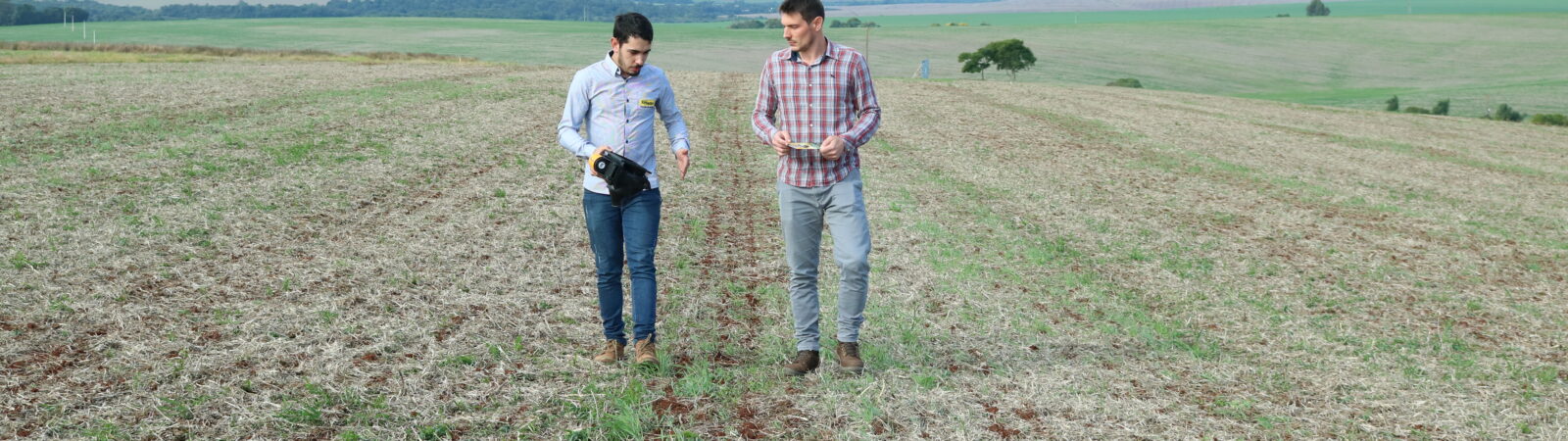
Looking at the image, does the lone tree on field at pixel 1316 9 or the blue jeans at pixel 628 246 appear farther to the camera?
the lone tree on field at pixel 1316 9

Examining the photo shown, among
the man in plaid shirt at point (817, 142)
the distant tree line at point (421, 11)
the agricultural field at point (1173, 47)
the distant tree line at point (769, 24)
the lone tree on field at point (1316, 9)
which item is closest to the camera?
the man in plaid shirt at point (817, 142)

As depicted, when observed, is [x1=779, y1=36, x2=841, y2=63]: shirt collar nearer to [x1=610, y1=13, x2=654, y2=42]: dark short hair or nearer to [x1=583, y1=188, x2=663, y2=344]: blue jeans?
[x1=610, y1=13, x2=654, y2=42]: dark short hair

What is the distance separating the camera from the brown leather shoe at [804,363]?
Result: 6605mm

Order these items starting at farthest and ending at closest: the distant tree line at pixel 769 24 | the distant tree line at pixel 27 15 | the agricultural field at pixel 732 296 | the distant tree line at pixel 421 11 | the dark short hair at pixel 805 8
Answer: the distant tree line at pixel 421 11 → the distant tree line at pixel 769 24 → the distant tree line at pixel 27 15 → the agricultural field at pixel 732 296 → the dark short hair at pixel 805 8

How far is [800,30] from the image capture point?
19.7 feet

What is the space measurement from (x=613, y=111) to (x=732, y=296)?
3245 mm

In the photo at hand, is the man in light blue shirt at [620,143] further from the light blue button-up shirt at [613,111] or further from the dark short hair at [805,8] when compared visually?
the dark short hair at [805,8]

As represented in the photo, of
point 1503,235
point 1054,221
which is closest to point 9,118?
point 1054,221

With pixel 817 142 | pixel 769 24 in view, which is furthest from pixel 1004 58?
pixel 817 142

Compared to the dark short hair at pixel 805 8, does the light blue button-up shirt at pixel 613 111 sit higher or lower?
lower

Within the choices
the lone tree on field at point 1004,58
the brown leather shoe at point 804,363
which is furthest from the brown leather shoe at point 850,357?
the lone tree on field at point 1004,58

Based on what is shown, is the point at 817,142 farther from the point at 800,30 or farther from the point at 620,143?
the point at 620,143

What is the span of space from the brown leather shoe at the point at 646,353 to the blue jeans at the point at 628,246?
37 millimetres

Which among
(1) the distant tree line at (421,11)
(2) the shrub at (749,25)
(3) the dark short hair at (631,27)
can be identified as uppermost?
(1) the distant tree line at (421,11)
